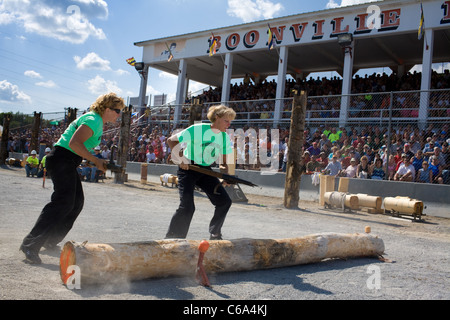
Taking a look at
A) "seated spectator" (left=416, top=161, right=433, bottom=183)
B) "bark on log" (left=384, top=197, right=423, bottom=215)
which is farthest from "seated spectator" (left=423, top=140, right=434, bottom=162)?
"bark on log" (left=384, top=197, right=423, bottom=215)

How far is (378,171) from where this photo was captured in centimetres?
1120

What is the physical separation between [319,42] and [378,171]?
10228 millimetres

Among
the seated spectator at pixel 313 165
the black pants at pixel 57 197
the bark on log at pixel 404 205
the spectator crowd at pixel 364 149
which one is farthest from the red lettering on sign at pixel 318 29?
the black pants at pixel 57 197

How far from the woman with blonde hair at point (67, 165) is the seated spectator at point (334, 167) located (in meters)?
9.11

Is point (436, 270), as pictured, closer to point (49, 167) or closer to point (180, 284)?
point (180, 284)

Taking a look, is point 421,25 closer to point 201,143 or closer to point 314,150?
point 314,150

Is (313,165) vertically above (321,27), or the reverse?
(321,27)

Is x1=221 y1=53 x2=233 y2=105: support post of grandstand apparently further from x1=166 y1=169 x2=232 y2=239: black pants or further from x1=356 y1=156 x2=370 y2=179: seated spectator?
x1=166 y1=169 x2=232 y2=239: black pants

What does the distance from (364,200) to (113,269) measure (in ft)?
28.1

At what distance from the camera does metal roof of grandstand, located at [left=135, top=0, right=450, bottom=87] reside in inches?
671

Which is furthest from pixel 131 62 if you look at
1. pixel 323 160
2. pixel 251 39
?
pixel 323 160

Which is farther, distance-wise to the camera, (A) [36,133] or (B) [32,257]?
(A) [36,133]

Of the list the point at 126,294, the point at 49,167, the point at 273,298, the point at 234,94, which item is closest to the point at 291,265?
the point at 273,298
